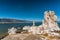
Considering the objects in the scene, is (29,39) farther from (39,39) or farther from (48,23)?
(48,23)

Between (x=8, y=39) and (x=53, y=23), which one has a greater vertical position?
(x=53, y=23)

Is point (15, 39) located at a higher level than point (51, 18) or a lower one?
lower

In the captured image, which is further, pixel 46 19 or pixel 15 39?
pixel 46 19

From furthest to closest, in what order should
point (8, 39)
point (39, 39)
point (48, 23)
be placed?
point (48, 23) < point (8, 39) < point (39, 39)

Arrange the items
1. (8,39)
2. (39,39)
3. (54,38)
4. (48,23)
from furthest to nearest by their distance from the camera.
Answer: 1. (48,23)
2. (54,38)
3. (8,39)
4. (39,39)

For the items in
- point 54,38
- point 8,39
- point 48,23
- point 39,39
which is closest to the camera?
point 39,39

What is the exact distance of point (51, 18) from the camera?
47.5 metres

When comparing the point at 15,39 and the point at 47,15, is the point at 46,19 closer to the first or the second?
the point at 47,15

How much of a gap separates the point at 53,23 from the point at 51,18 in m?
1.55

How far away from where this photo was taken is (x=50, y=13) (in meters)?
47.7

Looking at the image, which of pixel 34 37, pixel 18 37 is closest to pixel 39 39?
pixel 34 37

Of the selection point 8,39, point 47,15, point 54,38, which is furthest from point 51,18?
point 8,39

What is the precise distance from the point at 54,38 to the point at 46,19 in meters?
18.4

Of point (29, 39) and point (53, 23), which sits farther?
point (53, 23)
